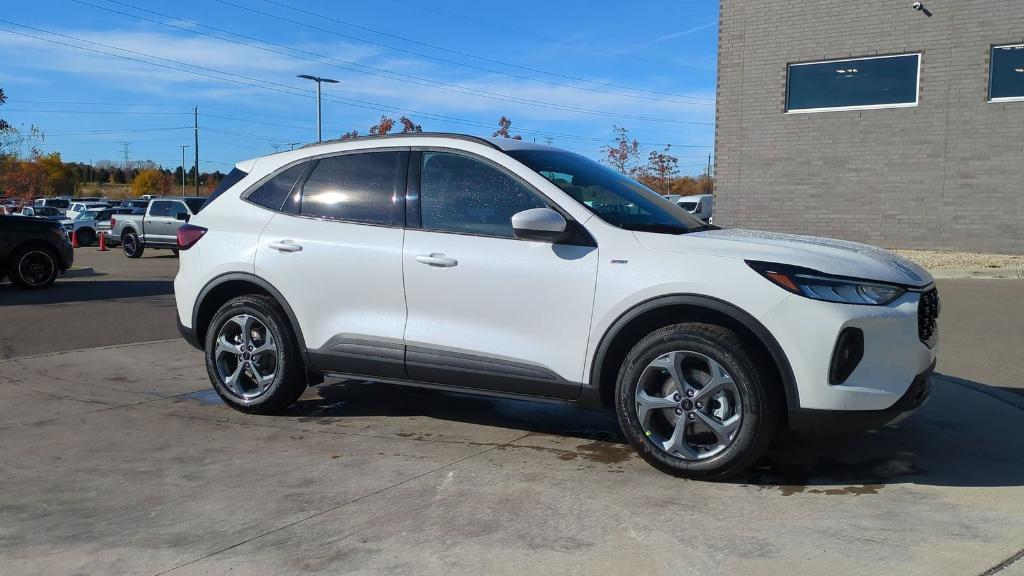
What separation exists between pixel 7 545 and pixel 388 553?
1.61 m

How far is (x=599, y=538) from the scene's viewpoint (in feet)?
11.8

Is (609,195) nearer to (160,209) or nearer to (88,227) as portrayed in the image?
(160,209)

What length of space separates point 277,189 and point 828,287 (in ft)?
11.6

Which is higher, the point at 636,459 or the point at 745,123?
the point at 745,123

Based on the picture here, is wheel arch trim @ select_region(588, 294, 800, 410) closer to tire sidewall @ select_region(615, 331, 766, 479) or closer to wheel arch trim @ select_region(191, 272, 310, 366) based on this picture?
tire sidewall @ select_region(615, 331, 766, 479)

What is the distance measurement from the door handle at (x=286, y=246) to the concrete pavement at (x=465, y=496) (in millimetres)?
1128

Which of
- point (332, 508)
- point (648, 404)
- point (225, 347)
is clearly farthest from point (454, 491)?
point (225, 347)

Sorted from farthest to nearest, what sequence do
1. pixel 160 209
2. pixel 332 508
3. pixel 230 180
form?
pixel 160 209 < pixel 230 180 < pixel 332 508

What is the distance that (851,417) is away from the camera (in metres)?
4.05

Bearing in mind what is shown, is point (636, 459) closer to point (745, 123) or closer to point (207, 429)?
point (207, 429)

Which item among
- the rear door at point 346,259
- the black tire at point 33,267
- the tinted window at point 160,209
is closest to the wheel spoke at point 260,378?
the rear door at point 346,259

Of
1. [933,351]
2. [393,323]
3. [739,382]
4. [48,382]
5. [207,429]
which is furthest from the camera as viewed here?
[48,382]

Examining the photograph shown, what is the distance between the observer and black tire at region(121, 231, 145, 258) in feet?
81.7

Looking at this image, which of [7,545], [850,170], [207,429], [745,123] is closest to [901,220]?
[850,170]
